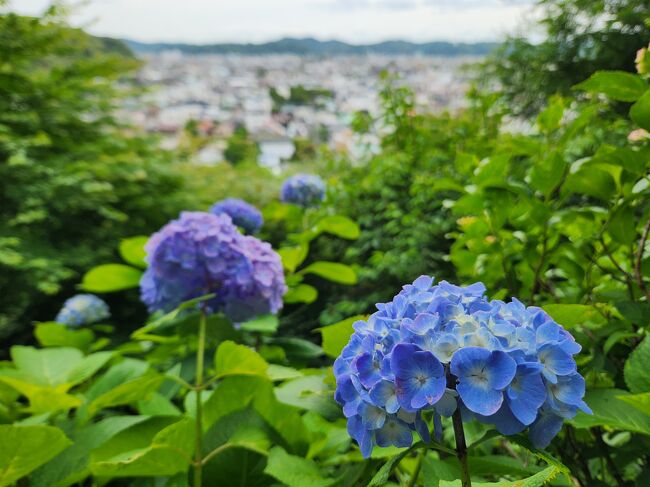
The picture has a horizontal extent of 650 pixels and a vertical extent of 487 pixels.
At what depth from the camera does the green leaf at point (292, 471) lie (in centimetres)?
61

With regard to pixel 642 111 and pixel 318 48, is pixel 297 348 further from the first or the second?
pixel 318 48

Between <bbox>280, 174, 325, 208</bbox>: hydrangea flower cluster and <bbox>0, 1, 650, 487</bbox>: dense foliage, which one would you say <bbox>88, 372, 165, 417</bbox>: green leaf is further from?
<bbox>280, 174, 325, 208</bbox>: hydrangea flower cluster

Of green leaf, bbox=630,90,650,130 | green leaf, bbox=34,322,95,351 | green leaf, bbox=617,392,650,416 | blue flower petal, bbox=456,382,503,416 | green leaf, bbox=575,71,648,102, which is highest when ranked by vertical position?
green leaf, bbox=575,71,648,102

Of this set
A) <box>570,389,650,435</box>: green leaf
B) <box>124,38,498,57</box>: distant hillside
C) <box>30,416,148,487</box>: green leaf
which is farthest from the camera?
<box>124,38,498,57</box>: distant hillside

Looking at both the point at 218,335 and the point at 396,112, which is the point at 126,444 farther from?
the point at 396,112

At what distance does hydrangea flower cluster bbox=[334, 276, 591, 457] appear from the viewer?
44 cm

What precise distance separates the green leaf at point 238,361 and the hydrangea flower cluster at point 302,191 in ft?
4.79

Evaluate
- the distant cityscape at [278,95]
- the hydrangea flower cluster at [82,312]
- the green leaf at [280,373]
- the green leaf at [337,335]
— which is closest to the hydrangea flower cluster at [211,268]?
the green leaf at [280,373]

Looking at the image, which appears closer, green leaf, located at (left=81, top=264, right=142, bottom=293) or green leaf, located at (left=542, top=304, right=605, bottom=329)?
green leaf, located at (left=542, top=304, right=605, bottom=329)

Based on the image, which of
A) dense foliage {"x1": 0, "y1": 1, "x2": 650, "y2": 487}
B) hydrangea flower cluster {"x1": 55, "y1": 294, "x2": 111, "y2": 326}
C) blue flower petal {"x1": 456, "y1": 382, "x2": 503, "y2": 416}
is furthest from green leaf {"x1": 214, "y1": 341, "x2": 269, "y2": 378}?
hydrangea flower cluster {"x1": 55, "y1": 294, "x2": 111, "y2": 326}

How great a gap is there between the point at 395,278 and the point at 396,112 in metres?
0.94

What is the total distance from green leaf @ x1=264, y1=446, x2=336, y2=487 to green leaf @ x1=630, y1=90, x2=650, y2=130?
1.89ft

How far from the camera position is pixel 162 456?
69 centimetres

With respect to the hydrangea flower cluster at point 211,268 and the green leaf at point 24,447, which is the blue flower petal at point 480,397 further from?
the hydrangea flower cluster at point 211,268
